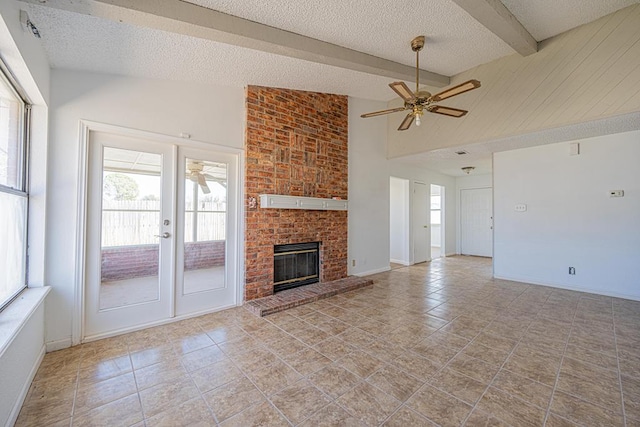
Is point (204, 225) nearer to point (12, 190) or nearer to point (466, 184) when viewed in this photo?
point (12, 190)

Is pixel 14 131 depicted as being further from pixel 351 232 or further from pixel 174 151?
pixel 351 232

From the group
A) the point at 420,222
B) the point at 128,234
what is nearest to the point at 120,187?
the point at 128,234

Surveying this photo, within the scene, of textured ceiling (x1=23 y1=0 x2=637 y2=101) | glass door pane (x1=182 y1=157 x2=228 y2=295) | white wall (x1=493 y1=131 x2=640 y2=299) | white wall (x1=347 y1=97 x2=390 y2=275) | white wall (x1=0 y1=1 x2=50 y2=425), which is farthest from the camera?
white wall (x1=347 y1=97 x2=390 y2=275)

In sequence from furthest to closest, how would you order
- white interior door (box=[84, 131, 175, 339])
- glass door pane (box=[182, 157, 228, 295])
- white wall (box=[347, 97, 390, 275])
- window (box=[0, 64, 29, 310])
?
white wall (box=[347, 97, 390, 275]), glass door pane (box=[182, 157, 228, 295]), white interior door (box=[84, 131, 175, 339]), window (box=[0, 64, 29, 310])

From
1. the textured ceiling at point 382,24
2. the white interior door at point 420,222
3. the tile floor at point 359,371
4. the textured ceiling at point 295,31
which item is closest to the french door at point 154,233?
the tile floor at point 359,371

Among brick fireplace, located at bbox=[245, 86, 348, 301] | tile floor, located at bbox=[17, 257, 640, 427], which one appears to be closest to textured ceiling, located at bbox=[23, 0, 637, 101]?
brick fireplace, located at bbox=[245, 86, 348, 301]

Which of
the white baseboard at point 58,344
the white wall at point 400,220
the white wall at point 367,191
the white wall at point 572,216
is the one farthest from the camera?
the white wall at point 400,220

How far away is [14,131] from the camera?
211cm

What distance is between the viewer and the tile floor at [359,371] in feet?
5.49

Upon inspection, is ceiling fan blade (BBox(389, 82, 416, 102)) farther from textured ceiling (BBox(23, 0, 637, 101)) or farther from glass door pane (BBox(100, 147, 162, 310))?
glass door pane (BBox(100, 147, 162, 310))

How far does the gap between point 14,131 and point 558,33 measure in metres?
6.10

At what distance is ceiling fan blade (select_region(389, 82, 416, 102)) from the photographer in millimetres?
2724

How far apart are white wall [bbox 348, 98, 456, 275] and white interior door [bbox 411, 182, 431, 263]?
3.83ft

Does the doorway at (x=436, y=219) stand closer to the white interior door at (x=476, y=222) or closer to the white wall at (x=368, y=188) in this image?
the white interior door at (x=476, y=222)
